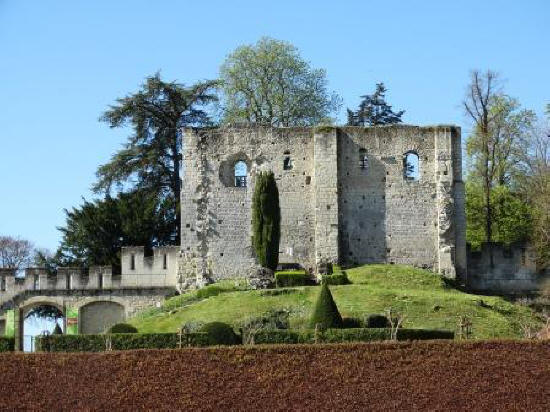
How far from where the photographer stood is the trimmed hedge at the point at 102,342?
39.6 meters

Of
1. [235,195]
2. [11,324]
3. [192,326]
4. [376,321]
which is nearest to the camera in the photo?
[376,321]

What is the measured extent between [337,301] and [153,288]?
11173 millimetres

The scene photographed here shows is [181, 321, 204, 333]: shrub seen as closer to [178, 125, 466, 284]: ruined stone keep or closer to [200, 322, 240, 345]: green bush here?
[200, 322, 240, 345]: green bush

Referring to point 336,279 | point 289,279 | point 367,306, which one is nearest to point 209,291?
point 289,279

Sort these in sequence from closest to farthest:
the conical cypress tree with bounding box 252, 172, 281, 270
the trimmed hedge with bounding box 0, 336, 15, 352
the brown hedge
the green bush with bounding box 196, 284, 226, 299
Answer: the brown hedge < the trimmed hedge with bounding box 0, 336, 15, 352 < the green bush with bounding box 196, 284, 226, 299 < the conical cypress tree with bounding box 252, 172, 281, 270

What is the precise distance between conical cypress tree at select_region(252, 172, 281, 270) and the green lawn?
2117 millimetres

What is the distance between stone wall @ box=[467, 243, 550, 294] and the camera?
2208 inches

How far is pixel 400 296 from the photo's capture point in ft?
159

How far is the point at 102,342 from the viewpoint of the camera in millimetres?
40000

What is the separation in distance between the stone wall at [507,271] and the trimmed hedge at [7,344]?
22389 millimetres

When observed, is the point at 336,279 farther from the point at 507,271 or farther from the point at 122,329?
the point at 122,329

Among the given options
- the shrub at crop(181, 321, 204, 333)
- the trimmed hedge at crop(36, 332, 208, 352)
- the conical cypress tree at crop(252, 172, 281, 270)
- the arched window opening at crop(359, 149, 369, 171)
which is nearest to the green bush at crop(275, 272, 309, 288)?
the conical cypress tree at crop(252, 172, 281, 270)

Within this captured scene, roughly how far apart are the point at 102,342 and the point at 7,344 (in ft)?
9.35

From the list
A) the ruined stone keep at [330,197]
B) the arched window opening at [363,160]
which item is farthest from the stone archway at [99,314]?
the arched window opening at [363,160]
